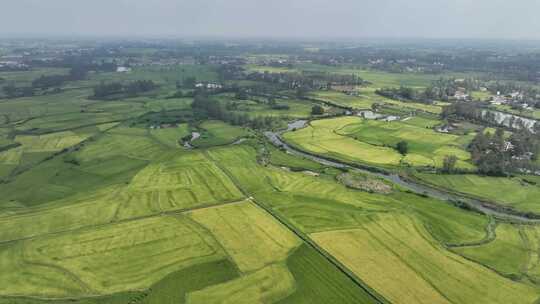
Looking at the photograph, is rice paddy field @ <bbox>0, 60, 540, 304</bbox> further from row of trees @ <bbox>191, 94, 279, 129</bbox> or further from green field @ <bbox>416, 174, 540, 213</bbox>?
row of trees @ <bbox>191, 94, 279, 129</bbox>

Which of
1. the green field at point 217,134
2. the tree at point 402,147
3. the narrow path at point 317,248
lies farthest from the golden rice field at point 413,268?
the green field at point 217,134

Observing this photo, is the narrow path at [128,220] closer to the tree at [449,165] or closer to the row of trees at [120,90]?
the tree at [449,165]

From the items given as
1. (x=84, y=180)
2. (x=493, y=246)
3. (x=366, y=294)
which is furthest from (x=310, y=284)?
(x=84, y=180)

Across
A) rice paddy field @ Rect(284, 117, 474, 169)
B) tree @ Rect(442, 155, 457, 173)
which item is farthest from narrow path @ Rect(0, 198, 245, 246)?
tree @ Rect(442, 155, 457, 173)

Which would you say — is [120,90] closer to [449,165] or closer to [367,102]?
[367,102]

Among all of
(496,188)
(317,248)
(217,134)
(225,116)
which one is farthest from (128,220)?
(225,116)

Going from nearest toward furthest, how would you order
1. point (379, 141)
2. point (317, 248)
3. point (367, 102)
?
point (317, 248) < point (379, 141) < point (367, 102)

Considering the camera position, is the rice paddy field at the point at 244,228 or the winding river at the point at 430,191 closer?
the rice paddy field at the point at 244,228
